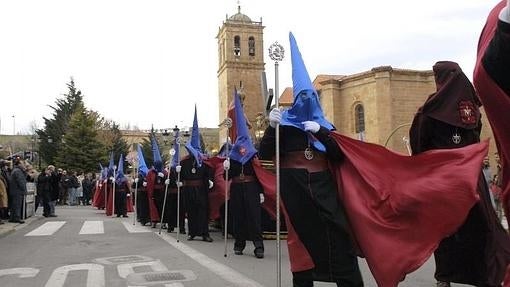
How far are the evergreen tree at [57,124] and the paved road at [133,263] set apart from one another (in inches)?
1726

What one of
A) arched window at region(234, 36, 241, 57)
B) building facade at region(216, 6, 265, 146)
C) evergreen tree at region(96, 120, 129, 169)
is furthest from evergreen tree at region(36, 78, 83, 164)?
arched window at region(234, 36, 241, 57)

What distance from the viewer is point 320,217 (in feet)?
17.0

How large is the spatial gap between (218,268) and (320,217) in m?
3.31

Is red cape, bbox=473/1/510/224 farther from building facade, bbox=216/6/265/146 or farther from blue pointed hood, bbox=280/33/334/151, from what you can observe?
building facade, bbox=216/6/265/146

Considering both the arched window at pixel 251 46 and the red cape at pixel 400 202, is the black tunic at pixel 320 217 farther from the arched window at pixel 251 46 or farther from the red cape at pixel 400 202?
the arched window at pixel 251 46

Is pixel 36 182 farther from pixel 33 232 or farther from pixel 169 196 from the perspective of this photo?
pixel 169 196

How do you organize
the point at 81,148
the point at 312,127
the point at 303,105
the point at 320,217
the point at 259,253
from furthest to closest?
the point at 81,148, the point at 259,253, the point at 303,105, the point at 312,127, the point at 320,217

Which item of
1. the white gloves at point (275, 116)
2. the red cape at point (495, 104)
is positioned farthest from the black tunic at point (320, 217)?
the red cape at point (495, 104)

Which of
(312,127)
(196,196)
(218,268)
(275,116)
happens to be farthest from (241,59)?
(312,127)

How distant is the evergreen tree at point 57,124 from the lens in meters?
55.6

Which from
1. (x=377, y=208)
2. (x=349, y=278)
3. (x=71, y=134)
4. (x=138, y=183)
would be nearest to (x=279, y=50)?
(x=377, y=208)

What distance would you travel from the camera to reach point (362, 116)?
55.2 metres

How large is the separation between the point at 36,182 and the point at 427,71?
138ft

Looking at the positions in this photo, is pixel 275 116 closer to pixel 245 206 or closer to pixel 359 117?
pixel 245 206
